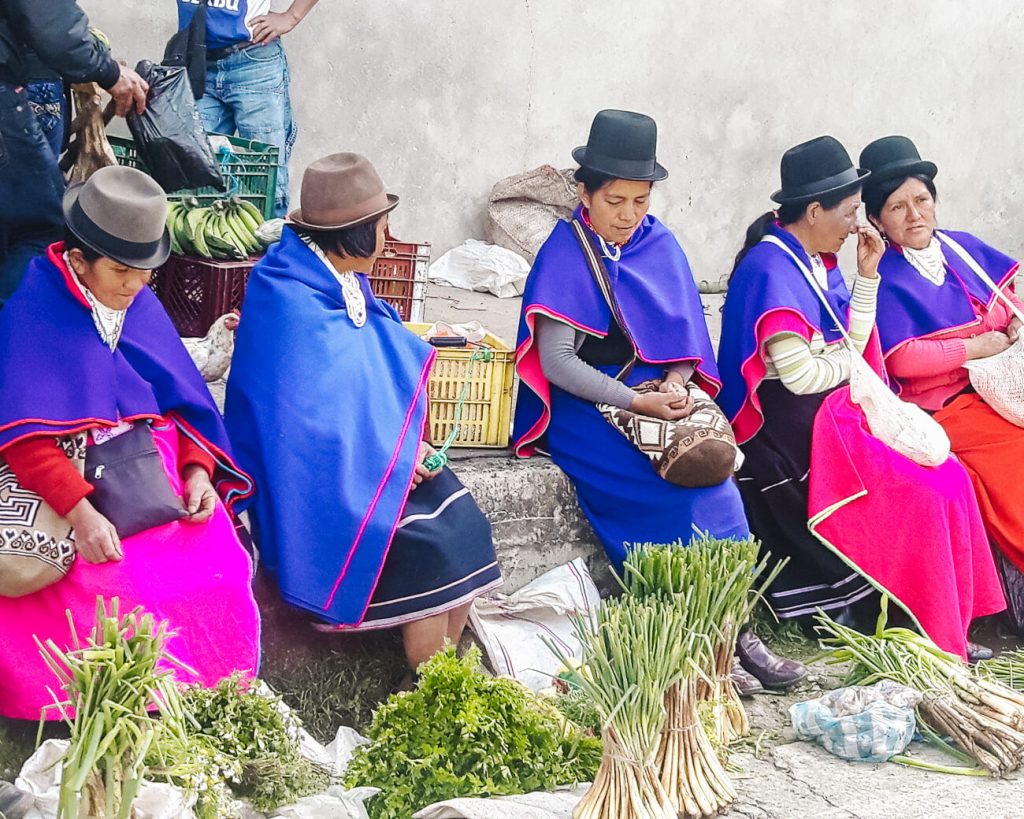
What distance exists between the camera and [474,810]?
335cm

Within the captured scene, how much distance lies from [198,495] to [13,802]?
955mm

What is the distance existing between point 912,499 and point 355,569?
6.36ft

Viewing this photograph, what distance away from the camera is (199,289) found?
537 centimetres

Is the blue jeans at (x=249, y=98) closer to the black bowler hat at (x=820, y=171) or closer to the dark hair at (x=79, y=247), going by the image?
the black bowler hat at (x=820, y=171)

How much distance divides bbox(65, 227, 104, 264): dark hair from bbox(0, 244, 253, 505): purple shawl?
1.6 inches

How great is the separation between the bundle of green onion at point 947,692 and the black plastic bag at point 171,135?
101 inches

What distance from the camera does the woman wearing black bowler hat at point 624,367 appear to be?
185 inches

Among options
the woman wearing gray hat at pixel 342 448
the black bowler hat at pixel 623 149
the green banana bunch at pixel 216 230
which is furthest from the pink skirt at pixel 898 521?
the green banana bunch at pixel 216 230

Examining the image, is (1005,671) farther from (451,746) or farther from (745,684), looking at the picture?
(451,746)

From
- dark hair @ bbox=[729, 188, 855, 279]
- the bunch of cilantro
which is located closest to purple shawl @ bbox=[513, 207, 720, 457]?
dark hair @ bbox=[729, 188, 855, 279]

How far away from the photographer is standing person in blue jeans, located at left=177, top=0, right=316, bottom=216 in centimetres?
627

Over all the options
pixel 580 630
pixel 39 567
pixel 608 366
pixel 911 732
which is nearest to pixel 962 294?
pixel 608 366

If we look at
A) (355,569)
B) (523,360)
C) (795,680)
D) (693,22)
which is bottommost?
(795,680)

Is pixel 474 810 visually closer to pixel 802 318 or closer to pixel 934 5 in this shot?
pixel 802 318
